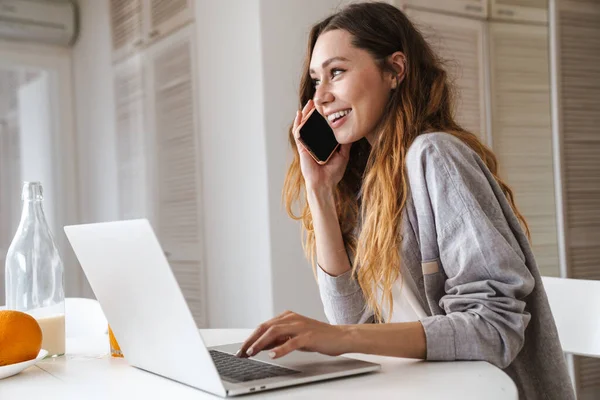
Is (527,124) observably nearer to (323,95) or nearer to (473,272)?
(323,95)

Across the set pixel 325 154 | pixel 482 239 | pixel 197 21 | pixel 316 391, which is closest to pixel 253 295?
pixel 197 21

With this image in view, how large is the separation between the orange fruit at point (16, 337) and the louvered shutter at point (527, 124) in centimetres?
265

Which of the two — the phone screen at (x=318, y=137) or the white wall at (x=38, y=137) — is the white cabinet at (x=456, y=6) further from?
the white wall at (x=38, y=137)

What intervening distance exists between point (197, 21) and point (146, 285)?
2833mm

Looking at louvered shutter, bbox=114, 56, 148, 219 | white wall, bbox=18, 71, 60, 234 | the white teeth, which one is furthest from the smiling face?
white wall, bbox=18, 71, 60, 234

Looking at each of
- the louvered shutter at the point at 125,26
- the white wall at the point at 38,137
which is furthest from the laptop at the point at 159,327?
the white wall at the point at 38,137

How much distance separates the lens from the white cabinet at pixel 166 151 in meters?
3.62

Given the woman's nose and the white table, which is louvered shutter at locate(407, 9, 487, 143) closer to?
the woman's nose

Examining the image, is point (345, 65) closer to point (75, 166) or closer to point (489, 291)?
point (489, 291)

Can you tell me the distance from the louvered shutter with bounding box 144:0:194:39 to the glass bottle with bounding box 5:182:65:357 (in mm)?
2495

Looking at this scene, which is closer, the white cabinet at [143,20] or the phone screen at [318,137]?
the phone screen at [318,137]

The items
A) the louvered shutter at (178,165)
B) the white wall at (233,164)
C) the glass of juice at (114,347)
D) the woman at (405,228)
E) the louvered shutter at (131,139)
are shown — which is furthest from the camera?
the louvered shutter at (131,139)

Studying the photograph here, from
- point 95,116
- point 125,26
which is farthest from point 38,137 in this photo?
point 125,26

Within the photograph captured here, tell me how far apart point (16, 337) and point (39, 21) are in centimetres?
370
